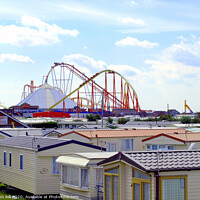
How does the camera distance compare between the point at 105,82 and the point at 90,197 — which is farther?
the point at 105,82

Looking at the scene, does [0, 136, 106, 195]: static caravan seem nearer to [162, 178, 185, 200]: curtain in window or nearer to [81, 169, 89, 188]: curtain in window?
[81, 169, 89, 188]: curtain in window

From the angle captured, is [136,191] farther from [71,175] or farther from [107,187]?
[71,175]

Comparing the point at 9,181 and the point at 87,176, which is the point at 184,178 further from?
the point at 9,181

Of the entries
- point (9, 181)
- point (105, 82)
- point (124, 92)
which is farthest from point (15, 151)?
point (124, 92)

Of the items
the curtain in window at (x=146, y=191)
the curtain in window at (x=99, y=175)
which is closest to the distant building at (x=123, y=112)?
the curtain in window at (x=99, y=175)

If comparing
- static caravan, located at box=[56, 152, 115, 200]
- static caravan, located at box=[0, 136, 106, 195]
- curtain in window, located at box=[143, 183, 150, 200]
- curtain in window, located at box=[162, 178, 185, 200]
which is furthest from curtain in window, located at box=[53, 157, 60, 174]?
curtain in window, located at box=[162, 178, 185, 200]

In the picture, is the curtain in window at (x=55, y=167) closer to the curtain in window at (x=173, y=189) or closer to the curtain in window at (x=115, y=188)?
the curtain in window at (x=115, y=188)

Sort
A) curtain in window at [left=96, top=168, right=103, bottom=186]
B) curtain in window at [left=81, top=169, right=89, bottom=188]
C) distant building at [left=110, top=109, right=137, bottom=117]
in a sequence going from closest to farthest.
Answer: curtain in window at [left=96, top=168, right=103, bottom=186] → curtain in window at [left=81, top=169, right=89, bottom=188] → distant building at [left=110, top=109, right=137, bottom=117]
